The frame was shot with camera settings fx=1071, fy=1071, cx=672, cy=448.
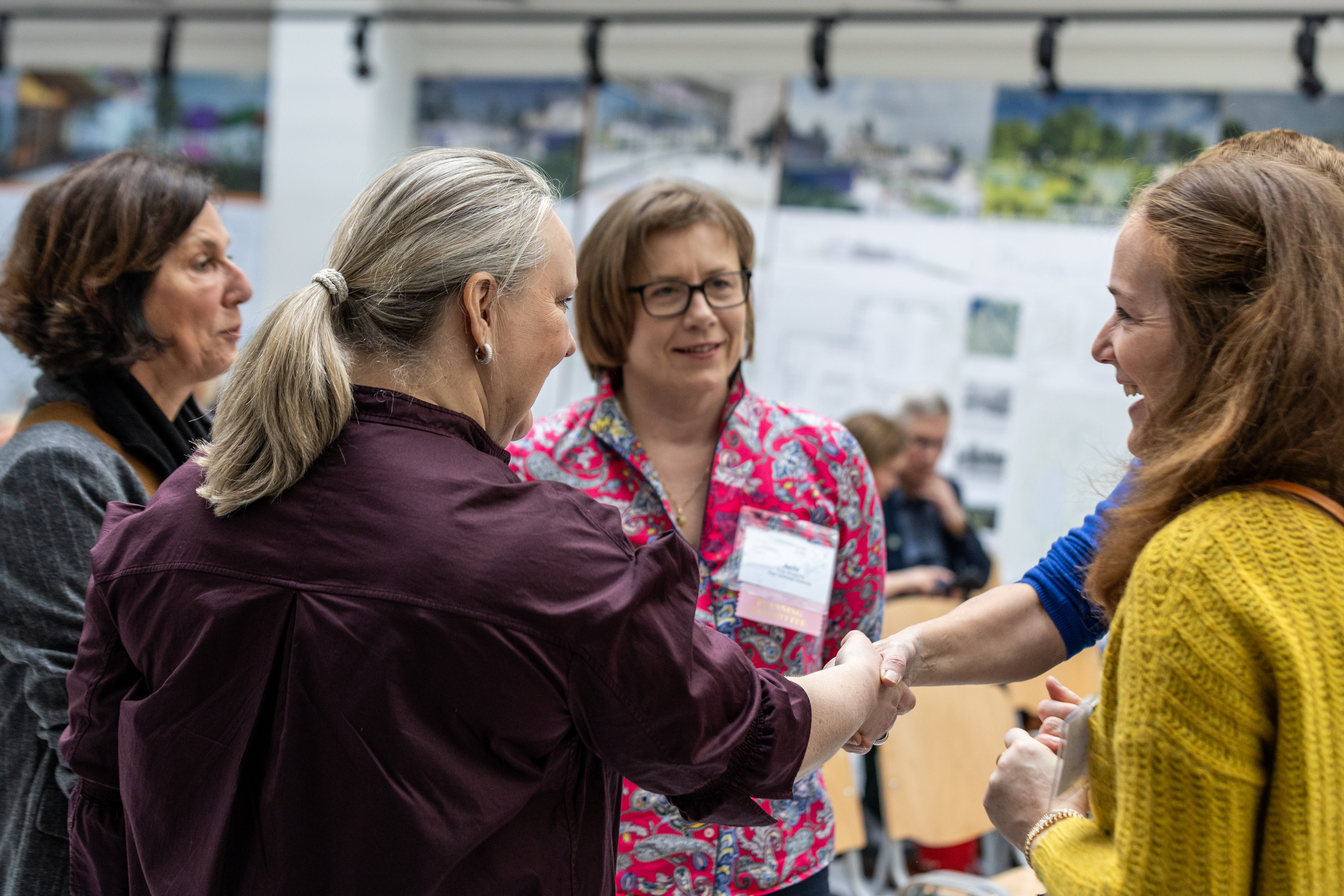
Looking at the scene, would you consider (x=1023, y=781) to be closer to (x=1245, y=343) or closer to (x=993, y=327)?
(x=1245, y=343)

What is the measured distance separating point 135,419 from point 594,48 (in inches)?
129

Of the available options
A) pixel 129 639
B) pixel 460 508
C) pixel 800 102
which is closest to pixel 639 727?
pixel 460 508

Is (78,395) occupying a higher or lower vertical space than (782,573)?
higher

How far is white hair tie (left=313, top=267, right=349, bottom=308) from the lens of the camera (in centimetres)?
110

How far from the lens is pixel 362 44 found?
479 cm

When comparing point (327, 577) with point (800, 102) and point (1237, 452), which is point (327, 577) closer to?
point (1237, 452)

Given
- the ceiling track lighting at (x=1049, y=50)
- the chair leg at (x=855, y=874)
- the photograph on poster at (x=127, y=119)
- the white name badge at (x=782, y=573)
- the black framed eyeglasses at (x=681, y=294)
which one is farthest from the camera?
the photograph on poster at (x=127, y=119)

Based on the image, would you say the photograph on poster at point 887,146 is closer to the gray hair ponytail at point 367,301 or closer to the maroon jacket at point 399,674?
the gray hair ponytail at point 367,301

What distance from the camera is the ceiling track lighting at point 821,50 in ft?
13.7

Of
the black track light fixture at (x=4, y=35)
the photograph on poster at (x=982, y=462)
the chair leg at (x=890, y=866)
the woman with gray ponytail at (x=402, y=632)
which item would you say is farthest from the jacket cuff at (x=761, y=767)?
the black track light fixture at (x=4, y=35)

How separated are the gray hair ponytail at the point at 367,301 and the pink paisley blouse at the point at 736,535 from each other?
66cm

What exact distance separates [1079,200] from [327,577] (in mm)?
4114

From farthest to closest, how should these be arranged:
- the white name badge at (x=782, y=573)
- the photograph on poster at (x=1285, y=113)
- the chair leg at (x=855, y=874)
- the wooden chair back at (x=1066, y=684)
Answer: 1. the photograph on poster at (x=1285, y=113)
2. the wooden chair back at (x=1066, y=684)
3. the chair leg at (x=855, y=874)
4. the white name badge at (x=782, y=573)

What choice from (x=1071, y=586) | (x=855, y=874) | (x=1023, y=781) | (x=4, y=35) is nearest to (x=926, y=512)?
(x=855, y=874)
